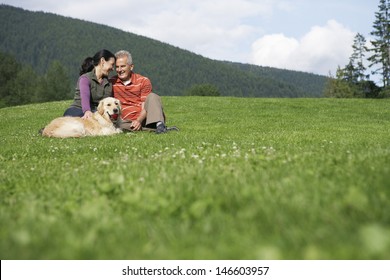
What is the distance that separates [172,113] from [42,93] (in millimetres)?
105369

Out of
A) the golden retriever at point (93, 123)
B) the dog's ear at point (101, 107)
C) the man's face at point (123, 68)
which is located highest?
the man's face at point (123, 68)

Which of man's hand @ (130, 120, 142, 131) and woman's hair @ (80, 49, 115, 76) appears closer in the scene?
woman's hair @ (80, 49, 115, 76)

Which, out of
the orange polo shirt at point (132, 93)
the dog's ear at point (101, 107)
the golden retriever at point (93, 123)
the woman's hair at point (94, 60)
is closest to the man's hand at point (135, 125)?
the orange polo shirt at point (132, 93)

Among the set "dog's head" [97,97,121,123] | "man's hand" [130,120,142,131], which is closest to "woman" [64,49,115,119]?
"dog's head" [97,97,121,123]

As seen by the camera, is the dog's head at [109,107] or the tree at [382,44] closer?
the dog's head at [109,107]

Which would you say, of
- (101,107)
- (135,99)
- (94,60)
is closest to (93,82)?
(94,60)

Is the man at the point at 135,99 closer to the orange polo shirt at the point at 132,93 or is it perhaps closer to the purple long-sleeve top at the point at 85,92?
the orange polo shirt at the point at 132,93

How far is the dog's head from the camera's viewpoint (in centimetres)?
1383

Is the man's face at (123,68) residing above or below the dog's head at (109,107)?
Result: above

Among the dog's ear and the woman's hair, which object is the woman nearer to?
the woman's hair

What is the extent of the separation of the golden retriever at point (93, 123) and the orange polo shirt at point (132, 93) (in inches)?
47.0

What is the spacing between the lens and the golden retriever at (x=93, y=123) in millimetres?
13836
